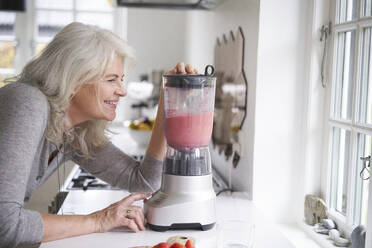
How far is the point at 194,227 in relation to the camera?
140 cm

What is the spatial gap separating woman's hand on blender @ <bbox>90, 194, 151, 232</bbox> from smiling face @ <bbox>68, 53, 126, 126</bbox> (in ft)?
0.96

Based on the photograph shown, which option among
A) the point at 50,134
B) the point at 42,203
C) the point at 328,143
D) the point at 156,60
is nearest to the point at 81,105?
the point at 50,134

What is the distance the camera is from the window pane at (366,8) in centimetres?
138

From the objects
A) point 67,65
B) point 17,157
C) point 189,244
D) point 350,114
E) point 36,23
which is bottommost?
point 189,244

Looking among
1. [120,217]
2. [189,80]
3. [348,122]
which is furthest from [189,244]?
[348,122]

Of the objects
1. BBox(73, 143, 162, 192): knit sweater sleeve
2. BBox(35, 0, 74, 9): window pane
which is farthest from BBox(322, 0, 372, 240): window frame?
BBox(35, 0, 74, 9): window pane

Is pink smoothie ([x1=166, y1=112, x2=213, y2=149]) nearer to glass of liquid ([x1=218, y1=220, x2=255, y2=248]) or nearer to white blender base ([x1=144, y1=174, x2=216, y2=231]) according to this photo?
white blender base ([x1=144, y1=174, x2=216, y2=231])

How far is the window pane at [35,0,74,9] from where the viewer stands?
452 centimetres

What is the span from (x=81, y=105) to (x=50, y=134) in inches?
5.4

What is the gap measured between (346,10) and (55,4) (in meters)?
3.57

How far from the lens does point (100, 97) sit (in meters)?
1.44

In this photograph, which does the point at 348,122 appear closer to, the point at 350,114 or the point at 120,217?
the point at 350,114

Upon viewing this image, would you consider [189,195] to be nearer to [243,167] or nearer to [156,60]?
[243,167]

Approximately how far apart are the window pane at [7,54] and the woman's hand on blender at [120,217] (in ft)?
11.8
